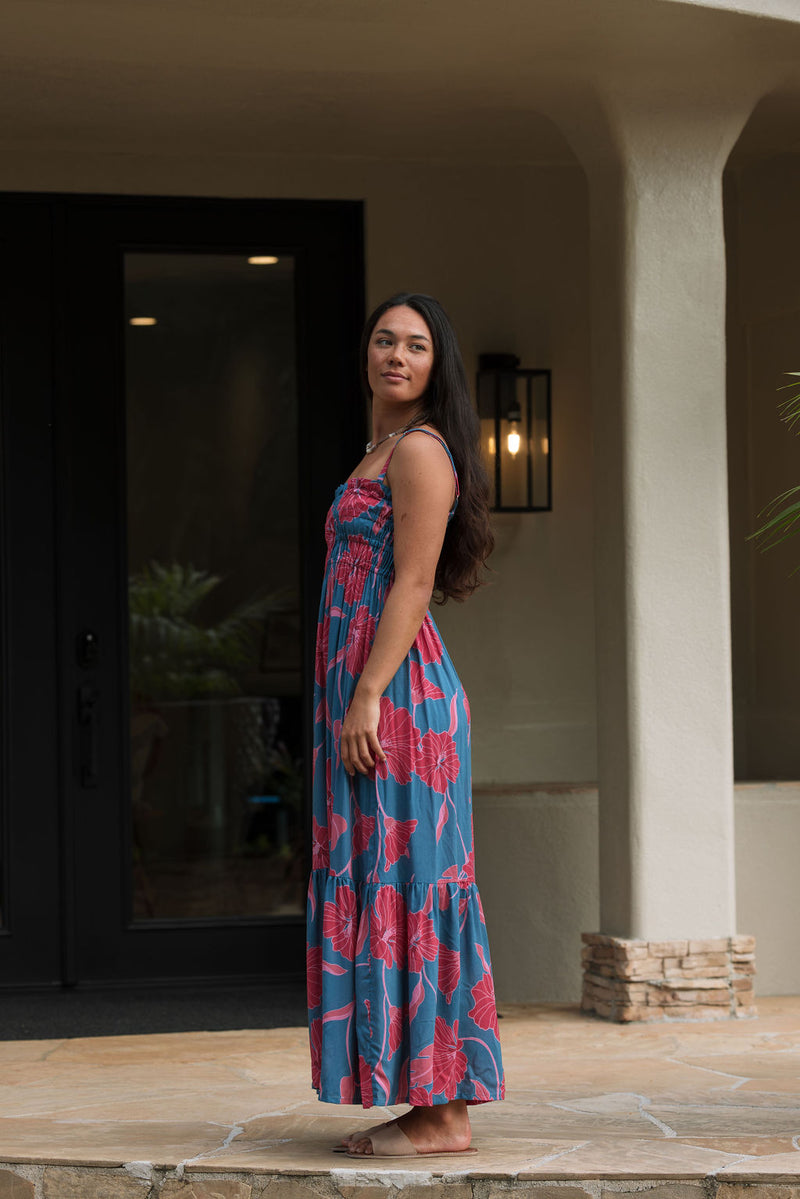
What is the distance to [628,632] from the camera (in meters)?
4.78

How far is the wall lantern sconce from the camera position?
558cm

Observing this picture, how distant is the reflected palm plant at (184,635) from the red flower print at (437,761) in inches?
98.8

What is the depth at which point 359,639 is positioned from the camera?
10.6ft

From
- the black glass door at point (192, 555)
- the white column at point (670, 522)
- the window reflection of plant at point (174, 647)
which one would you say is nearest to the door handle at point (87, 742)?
the black glass door at point (192, 555)

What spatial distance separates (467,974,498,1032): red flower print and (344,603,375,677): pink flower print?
26.4 inches

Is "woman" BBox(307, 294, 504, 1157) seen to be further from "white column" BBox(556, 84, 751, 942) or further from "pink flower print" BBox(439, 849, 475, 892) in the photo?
"white column" BBox(556, 84, 751, 942)

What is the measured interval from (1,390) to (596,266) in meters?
2.06

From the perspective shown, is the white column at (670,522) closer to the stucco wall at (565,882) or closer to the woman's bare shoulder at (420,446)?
the stucco wall at (565,882)

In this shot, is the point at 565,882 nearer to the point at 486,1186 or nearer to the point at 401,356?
the point at 486,1186

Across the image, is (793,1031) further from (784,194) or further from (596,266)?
(784,194)

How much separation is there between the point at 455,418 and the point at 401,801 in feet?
2.61

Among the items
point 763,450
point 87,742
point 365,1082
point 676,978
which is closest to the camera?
point 365,1082

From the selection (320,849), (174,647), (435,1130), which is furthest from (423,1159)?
(174,647)

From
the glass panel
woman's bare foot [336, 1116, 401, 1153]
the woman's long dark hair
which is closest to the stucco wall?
the glass panel
